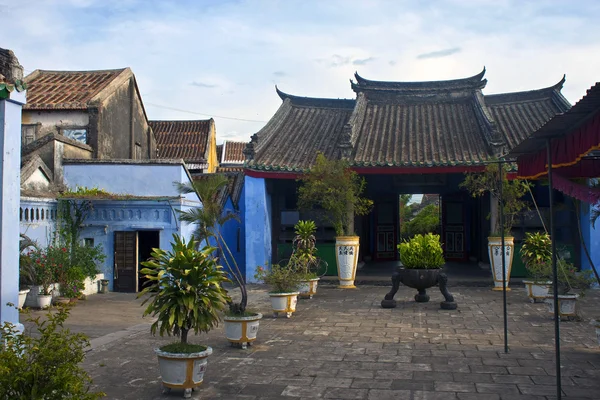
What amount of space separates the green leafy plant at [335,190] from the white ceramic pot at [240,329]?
22.6 feet

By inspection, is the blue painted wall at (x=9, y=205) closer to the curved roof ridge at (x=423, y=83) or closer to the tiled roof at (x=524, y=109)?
the tiled roof at (x=524, y=109)

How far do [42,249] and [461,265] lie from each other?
40.1ft

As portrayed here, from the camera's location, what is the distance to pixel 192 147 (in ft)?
86.9

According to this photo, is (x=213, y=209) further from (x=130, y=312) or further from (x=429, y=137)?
(x=429, y=137)

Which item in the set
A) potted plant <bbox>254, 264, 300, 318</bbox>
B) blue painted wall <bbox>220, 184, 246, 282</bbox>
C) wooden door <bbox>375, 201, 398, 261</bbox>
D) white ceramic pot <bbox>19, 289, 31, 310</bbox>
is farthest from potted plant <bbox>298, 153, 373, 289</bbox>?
white ceramic pot <bbox>19, 289, 31, 310</bbox>

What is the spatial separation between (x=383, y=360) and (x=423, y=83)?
13906mm

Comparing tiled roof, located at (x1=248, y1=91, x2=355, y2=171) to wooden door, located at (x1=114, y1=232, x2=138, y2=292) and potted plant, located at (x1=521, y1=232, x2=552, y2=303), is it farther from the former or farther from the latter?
potted plant, located at (x1=521, y1=232, x2=552, y2=303)

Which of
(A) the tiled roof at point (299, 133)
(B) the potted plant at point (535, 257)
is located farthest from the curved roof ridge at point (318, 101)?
(B) the potted plant at point (535, 257)

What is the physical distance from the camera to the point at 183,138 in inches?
1066

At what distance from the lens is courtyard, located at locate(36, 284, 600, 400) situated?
5859 mm

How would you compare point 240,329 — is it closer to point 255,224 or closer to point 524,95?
point 255,224

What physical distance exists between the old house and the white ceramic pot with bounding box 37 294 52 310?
1392cm

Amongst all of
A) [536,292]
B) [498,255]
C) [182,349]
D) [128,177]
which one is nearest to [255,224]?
[128,177]

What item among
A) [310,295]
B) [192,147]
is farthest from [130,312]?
[192,147]
